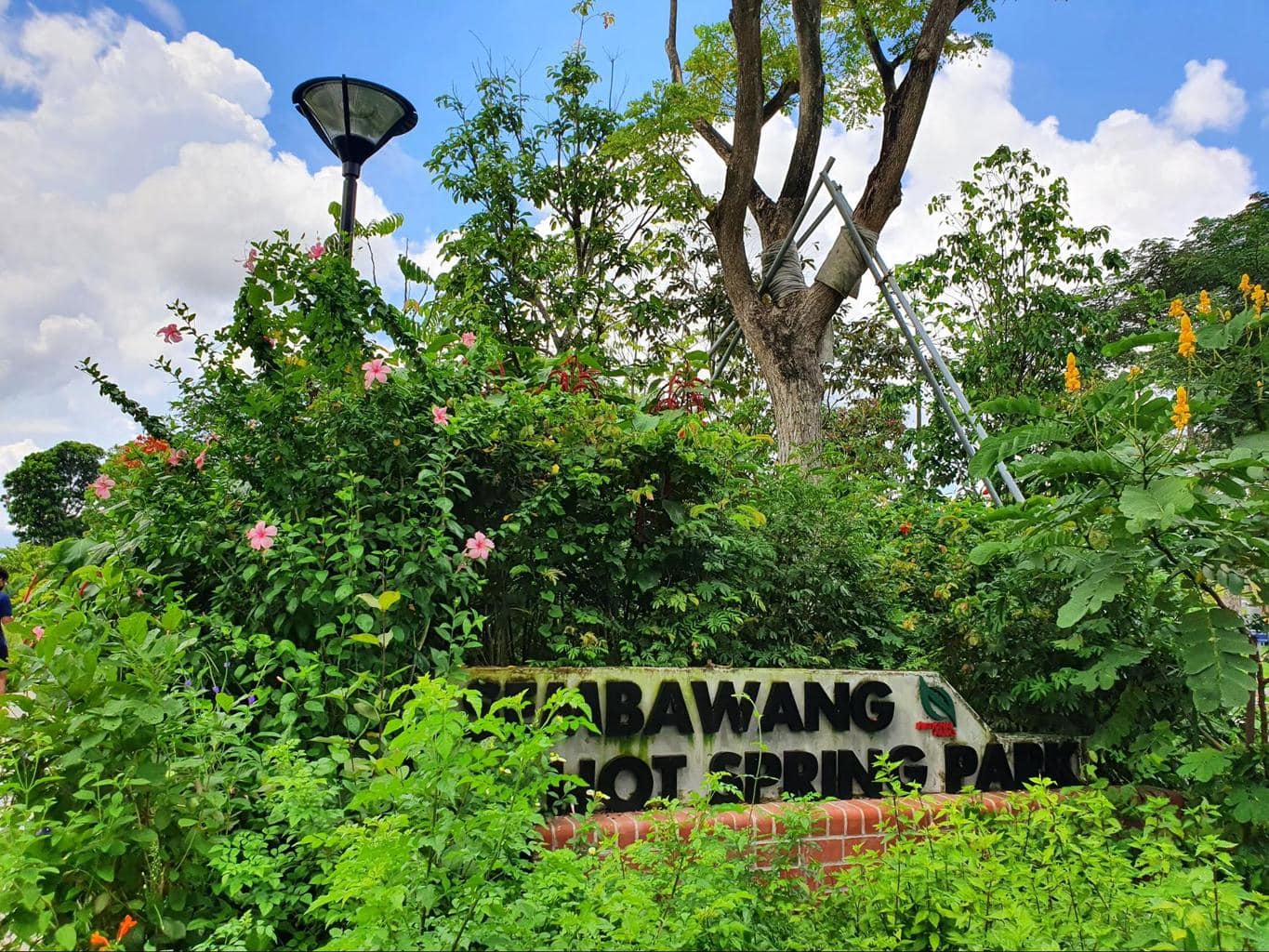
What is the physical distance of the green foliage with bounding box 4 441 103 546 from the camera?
90.4 ft

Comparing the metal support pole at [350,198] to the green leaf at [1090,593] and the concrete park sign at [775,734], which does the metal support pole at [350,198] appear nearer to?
the concrete park sign at [775,734]

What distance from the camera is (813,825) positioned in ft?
9.37

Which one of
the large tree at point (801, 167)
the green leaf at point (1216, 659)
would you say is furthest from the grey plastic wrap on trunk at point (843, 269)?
the green leaf at point (1216, 659)

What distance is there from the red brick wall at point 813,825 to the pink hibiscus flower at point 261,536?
131 centimetres

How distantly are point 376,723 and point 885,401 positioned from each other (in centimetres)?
928

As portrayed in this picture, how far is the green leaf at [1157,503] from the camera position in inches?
105

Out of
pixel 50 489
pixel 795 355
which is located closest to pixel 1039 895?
pixel 795 355

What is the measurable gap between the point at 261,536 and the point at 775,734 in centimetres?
209

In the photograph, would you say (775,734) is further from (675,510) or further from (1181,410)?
(1181,410)

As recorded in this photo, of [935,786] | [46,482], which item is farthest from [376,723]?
[46,482]

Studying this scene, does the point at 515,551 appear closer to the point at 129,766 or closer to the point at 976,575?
the point at 129,766

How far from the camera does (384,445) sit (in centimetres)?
320

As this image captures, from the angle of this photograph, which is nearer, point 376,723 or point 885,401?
point 376,723

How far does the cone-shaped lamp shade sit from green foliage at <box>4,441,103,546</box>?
Answer: 89.3 feet
